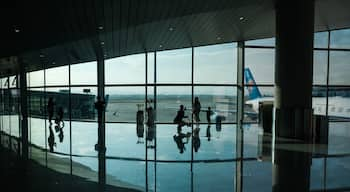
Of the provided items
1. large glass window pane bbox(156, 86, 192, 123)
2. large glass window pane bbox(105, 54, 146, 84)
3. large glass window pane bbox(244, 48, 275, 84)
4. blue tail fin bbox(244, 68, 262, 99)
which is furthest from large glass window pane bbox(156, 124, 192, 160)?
large glass window pane bbox(105, 54, 146, 84)

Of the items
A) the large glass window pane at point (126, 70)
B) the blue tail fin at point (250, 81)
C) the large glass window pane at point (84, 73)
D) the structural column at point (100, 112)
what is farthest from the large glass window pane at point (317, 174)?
the large glass window pane at point (84, 73)

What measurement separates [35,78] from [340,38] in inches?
726

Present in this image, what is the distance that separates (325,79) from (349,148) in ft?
27.1

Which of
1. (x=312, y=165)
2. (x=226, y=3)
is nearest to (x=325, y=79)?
(x=226, y=3)

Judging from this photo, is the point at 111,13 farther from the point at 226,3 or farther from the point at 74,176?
the point at 74,176

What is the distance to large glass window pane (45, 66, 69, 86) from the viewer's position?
18719 mm

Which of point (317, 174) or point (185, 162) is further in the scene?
point (185, 162)

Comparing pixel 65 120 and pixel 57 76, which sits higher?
pixel 57 76

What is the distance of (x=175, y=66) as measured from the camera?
16281 millimetres

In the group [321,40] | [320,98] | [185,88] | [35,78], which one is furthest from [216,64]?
[35,78]

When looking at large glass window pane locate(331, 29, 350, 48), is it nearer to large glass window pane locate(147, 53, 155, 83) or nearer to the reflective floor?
the reflective floor

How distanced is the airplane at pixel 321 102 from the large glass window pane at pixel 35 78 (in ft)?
42.7

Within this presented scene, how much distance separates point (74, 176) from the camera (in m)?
5.15

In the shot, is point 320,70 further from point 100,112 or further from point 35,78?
point 35,78
